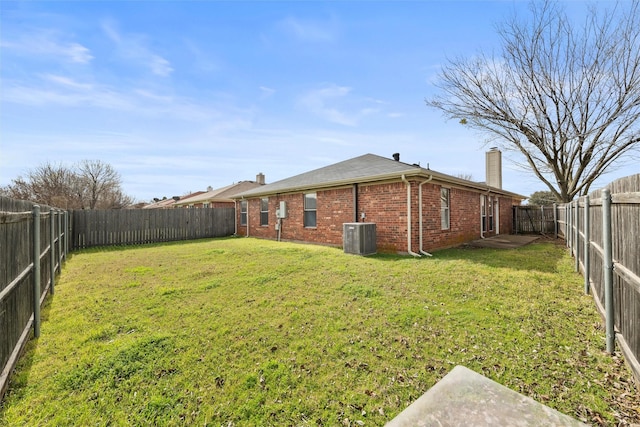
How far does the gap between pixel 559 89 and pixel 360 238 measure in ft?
46.2

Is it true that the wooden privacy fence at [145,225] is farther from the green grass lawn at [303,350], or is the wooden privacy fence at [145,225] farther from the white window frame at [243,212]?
the green grass lawn at [303,350]

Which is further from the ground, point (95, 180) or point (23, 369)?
point (95, 180)

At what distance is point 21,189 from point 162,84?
22.4m

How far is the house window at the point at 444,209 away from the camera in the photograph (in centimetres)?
945

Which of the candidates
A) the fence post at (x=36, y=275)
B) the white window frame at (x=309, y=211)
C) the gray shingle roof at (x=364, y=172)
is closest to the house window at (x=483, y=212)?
the gray shingle roof at (x=364, y=172)

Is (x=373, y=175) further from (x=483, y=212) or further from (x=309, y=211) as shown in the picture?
(x=483, y=212)

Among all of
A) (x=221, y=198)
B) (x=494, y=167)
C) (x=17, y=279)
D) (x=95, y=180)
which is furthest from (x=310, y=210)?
(x=95, y=180)

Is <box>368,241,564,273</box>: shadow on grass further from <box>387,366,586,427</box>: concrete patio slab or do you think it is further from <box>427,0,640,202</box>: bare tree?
<box>427,0,640,202</box>: bare tree

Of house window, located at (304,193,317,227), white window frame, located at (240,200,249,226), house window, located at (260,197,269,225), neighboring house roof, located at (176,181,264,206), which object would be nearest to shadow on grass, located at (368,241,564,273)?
house window, located at (304,193,317,227)

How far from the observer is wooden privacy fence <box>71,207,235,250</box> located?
40.5 ft

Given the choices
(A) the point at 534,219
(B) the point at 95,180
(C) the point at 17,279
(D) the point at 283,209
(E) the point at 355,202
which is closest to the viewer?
(C) the point at 17,279

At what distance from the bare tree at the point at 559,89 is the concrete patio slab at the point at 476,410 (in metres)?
16.0

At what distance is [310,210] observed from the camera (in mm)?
11492

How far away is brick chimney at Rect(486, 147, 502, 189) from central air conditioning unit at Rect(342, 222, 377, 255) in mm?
12295
